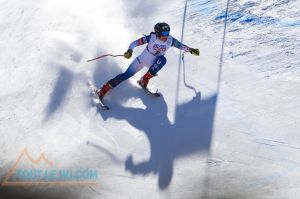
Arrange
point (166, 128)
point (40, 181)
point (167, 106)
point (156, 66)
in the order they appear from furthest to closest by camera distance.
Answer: point (167, 106) → point (156, 66) → point (166, 128) → point (40, 181)

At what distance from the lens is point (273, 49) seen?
10.5 m

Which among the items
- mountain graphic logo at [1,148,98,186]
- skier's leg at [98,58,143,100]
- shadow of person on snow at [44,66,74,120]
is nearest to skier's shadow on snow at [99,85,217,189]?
skier's leg at [98,58,143,100]

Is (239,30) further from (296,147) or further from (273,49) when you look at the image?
(296,147)

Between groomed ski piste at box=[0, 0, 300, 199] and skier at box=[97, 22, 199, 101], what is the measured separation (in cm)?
40

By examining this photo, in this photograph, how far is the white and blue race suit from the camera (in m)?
9.64

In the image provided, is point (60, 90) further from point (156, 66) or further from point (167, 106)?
point (167, 106)

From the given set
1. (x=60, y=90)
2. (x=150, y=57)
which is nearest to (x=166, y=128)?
(x=150, y=57)

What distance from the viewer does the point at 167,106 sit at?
9.74 meters

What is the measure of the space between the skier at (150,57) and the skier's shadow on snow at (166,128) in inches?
16.9

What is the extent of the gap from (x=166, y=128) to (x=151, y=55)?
1.57 m

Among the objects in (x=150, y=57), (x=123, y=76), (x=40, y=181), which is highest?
(x=150, y=57)

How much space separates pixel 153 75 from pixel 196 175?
236 cm

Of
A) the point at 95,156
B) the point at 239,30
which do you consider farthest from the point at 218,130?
the point at 239,30

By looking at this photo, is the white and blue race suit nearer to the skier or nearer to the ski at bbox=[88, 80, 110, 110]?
the skier
